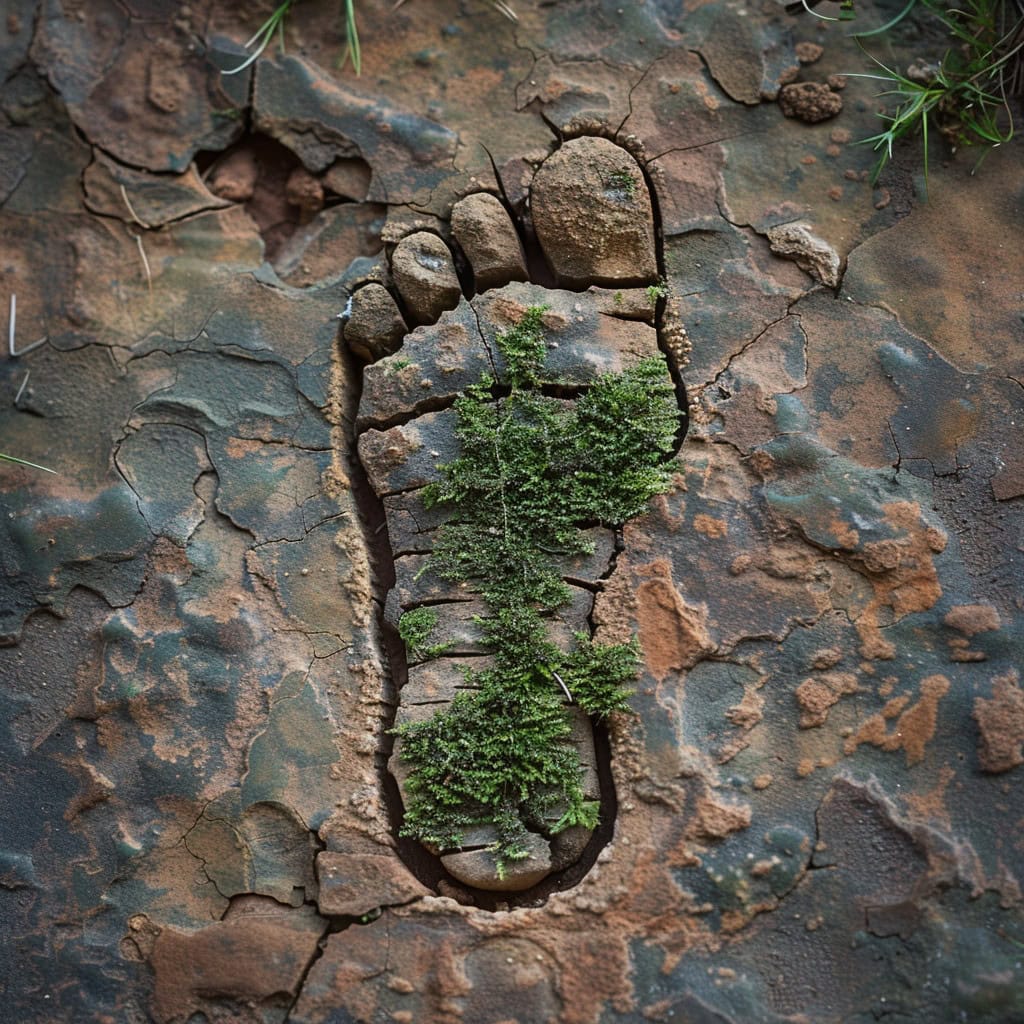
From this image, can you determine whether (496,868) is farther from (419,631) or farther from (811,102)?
(811,102)

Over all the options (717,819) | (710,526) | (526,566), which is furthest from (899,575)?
(526,566)

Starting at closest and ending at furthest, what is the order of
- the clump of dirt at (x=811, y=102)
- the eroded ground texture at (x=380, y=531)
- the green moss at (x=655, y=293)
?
the eroded ground texture at (x=380, y=531), the green moss at (x=655, y=293), the clump of dirt at (x=811, y=102)

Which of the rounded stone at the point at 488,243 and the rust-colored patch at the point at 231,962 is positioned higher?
the rounded stone at the point at 488,243

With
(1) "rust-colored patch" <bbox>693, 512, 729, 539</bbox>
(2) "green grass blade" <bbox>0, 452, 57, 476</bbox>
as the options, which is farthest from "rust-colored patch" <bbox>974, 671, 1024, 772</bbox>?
(2) "green grass blade" <bbox>0, 452, 57, 476</bbox>

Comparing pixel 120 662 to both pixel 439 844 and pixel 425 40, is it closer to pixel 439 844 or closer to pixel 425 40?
pixel 439 844

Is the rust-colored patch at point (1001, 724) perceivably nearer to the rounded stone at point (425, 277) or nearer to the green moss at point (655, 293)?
the green moss at point (655, 293)

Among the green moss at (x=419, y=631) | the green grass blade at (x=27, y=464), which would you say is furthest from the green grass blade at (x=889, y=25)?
the green grass blade at (x=27, y=464)

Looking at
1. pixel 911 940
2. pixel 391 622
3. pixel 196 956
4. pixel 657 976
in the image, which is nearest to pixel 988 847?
pixel 911 940
